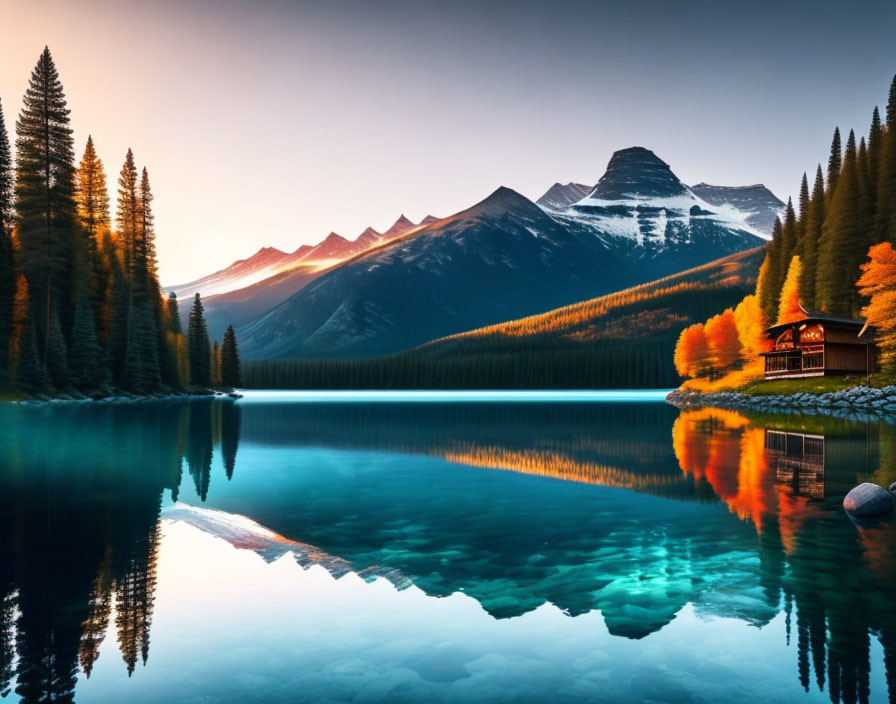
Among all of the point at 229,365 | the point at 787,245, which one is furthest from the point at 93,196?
the point at 787,245

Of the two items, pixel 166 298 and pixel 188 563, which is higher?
pixel 166 298

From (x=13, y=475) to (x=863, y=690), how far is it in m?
28.0

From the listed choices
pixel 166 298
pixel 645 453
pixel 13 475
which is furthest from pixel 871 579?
pixel 166 298

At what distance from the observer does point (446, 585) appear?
1201cm

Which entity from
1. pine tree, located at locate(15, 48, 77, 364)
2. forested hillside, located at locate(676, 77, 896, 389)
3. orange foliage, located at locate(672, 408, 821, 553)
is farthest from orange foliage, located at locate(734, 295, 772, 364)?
pine tree, located at locate(15, 48, 77, 364)

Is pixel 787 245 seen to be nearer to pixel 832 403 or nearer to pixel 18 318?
pixel 832 403

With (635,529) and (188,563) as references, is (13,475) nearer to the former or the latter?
(188,563)

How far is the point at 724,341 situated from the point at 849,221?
100.0ft

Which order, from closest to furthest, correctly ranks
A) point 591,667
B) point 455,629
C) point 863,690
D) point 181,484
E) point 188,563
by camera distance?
point 863,690
point 591,667
point 455,629
point 188,563
point 181,484

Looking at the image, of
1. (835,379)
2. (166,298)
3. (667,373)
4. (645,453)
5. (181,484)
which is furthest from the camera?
(667,373)

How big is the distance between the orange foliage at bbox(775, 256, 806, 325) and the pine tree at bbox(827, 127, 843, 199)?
1187 centimetres

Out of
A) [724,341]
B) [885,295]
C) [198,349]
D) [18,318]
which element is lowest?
[198,349]

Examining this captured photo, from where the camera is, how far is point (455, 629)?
9.76 metres

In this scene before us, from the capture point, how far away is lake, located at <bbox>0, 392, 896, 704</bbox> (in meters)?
→ 8.00
